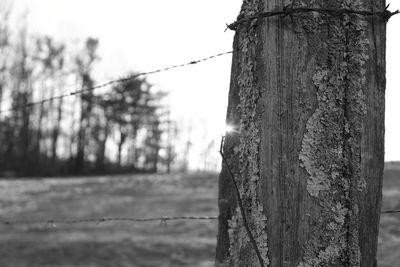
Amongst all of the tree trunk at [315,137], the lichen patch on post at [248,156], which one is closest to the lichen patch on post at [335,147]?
the tree trunk at [315,137]

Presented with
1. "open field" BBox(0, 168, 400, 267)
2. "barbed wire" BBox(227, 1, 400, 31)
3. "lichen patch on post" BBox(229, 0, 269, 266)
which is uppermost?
"barbed wire" BBox(227, 1, 400, 31)

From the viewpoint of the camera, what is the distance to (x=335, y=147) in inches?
57.9

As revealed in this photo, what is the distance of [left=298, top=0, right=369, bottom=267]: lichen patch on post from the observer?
1452 millimetres

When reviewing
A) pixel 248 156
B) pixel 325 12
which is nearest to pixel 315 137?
pixel 248 156

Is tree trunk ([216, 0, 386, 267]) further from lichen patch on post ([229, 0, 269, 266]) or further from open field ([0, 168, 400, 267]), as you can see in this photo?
open field ([0, 168, 400, 267])

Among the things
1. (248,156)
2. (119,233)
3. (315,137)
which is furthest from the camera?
(119,233)

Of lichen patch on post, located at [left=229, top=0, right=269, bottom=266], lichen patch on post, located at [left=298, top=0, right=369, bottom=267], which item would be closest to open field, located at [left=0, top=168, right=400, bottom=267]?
lichen patch on post, located at [left=229, top=0, right=269, bottom=266]

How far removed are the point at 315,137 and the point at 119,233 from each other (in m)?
11.0

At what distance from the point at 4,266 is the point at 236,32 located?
27.1 feet

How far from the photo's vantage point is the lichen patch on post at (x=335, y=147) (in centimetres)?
145

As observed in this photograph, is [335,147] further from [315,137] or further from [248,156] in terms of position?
[248,156]

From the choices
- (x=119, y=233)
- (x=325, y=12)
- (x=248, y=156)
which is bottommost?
(x=119, y=233)

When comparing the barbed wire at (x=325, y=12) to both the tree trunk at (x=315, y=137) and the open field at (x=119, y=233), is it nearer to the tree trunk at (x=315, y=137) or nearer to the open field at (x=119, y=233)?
the tree trunk at (x=315, y=137)

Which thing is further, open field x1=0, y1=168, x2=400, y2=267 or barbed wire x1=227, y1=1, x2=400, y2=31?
open field x1=0, y1=168, x2=400, y2=267
